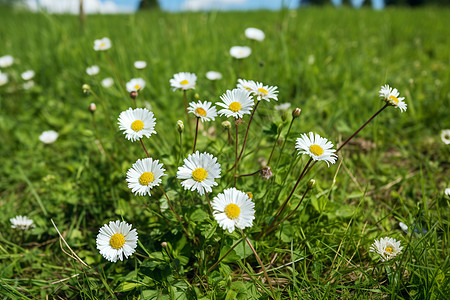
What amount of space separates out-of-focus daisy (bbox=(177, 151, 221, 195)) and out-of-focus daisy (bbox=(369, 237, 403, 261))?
2.32 ft

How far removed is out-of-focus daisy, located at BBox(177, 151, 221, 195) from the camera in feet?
3.31

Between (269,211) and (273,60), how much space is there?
2155mm

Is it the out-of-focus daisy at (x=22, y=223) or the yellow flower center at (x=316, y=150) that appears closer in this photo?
the yellow flower center at (x=316, y=150)

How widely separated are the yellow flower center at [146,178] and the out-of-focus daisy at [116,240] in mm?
166

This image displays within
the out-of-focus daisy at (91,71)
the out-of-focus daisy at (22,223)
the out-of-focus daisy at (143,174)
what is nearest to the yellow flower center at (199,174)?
the out-of-focus daisy at (143,174)

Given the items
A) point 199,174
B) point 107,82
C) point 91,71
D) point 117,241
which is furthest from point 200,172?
point 107,82

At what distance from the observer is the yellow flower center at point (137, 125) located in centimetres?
116

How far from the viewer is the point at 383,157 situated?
2037mm

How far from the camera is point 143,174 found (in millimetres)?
1074

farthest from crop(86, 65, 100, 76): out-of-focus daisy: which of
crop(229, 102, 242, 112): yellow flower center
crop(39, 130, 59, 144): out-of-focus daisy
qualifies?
crop(229, 102, 242, 112): yellow flower center

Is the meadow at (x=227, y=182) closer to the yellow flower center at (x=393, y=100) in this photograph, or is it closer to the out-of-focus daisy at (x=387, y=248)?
the out-of-focus daisy at (x=387, y=248)

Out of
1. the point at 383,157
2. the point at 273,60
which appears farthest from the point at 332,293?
the point at 273,60

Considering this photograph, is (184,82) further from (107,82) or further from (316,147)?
(107,82)

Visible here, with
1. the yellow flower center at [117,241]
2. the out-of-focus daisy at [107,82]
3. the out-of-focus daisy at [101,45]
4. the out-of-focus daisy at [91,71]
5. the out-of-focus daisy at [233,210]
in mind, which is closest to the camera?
the out-of-focus daisy at [233,210]
